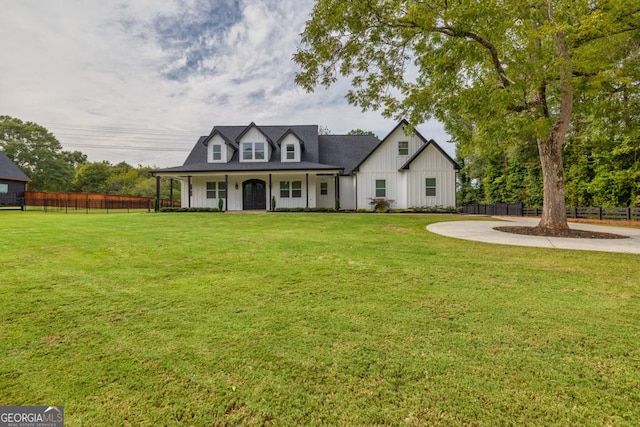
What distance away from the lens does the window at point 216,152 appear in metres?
21.2

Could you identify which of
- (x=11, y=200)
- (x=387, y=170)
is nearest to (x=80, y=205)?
(x=11, y=200)

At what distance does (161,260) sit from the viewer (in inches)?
201

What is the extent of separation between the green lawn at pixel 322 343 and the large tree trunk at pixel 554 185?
17.9 ft

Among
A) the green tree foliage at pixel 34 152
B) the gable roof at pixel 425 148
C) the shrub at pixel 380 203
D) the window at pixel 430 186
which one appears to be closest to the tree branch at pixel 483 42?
the gable roof at pixel 425 148

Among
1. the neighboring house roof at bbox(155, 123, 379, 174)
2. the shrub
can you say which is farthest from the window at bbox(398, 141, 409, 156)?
the neighboring house roof at bbox(155, 123, 379, 174)

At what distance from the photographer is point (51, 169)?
40.1 metres

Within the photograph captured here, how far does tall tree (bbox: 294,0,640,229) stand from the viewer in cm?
773

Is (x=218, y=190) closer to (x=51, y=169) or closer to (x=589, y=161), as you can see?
(x=589, y=161)

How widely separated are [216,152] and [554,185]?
63.9 ft

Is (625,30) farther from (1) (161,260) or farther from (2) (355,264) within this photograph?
(1) (161,260)

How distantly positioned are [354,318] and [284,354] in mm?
865

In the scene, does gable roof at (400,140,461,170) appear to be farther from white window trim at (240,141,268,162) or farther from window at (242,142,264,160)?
window at (242,142,264,160)

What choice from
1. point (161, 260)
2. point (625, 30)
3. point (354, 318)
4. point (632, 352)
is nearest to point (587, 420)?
point (632, 352)

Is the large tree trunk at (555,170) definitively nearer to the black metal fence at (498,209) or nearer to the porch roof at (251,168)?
the black metal fence at (498,209)
